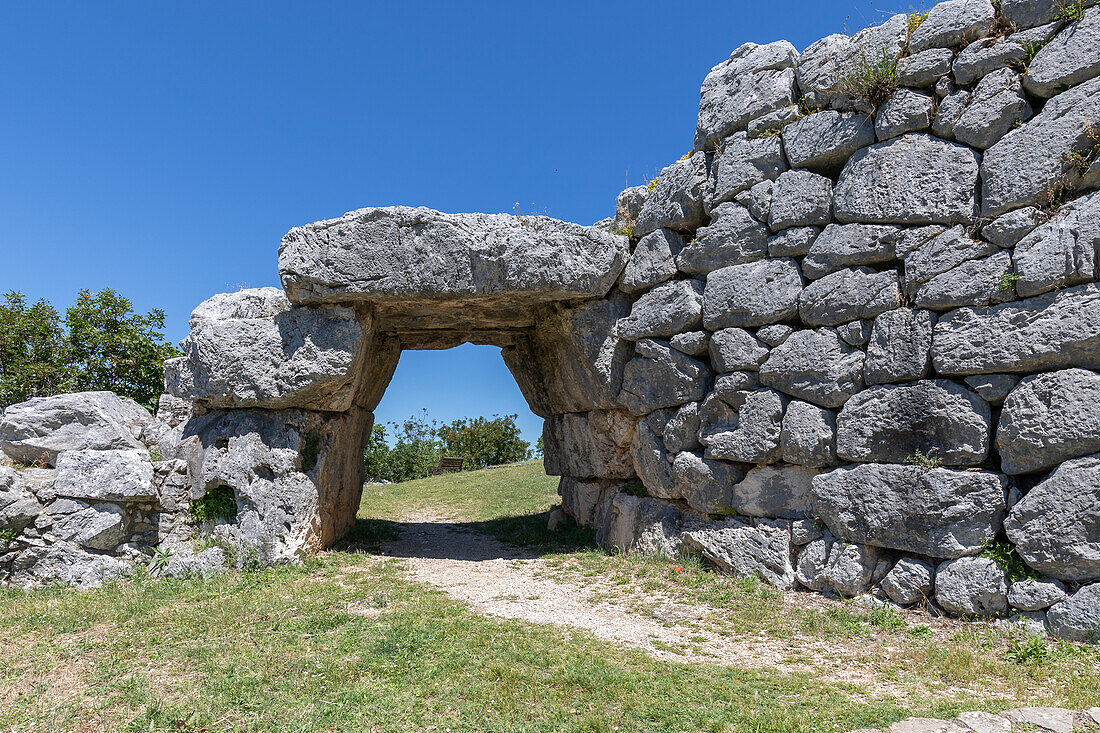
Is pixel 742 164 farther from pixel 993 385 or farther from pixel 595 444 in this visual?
pixel 595 444

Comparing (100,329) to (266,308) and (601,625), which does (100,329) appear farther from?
(601,625)

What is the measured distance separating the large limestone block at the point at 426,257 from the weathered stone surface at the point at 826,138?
2964mm

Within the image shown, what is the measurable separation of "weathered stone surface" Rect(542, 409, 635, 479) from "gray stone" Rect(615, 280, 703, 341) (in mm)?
1441

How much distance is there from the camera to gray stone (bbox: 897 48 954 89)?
684cm

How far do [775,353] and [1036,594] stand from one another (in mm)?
3342

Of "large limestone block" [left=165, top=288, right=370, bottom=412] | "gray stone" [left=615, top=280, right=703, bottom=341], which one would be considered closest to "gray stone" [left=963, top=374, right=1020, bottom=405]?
"gray stone" [left=615, top=280, right=703, bottom=341]

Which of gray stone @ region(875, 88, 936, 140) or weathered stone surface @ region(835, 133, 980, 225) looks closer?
weathered stone surface @ region(835, 133, 980, 225)

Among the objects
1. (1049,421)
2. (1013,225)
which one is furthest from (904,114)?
(1049,421)

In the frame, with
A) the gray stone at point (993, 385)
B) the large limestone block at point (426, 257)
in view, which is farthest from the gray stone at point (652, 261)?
the gray stone at point (993, 385)

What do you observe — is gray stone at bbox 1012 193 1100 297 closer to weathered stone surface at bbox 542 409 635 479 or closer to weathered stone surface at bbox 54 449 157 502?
weathered stone surface at bbox 542 409 635 479

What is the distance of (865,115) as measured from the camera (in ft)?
24.0

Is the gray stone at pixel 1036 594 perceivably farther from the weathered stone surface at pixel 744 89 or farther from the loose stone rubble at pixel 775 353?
the weathered stone surface at pixel 744 89

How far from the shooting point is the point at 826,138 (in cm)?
752

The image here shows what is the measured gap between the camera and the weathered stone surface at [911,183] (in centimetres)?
661
